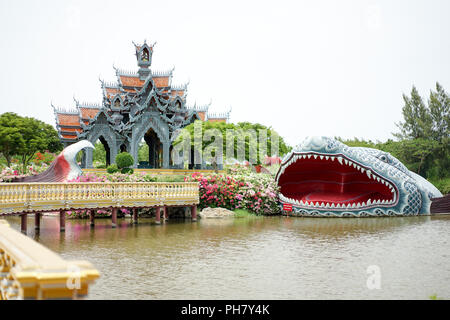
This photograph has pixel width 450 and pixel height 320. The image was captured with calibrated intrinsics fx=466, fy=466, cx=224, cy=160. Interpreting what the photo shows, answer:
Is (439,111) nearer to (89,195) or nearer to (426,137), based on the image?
(426,137)

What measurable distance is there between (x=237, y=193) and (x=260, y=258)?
10.6m

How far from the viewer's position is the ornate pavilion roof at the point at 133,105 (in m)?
31.9

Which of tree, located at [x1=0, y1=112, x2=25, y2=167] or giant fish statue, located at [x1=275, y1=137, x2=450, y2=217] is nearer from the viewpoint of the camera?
giant fish statue, located at [x1=275, y1=137, x2=450, y2=217]

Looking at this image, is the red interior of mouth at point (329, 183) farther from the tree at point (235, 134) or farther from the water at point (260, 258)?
the tree at point (235, 134)

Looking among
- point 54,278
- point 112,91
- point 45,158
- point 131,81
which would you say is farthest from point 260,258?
point 45,158

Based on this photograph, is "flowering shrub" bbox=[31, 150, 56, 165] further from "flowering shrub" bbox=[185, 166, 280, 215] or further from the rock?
the rock

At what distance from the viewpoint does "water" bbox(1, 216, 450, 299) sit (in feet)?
22.2

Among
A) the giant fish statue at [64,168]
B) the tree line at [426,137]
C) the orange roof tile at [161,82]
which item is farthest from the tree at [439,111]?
the giant fish statue at [64,168]

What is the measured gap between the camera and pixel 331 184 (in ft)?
65.6

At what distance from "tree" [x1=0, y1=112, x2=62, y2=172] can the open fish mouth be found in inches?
964

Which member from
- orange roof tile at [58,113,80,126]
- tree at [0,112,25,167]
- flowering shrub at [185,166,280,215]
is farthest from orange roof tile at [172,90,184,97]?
flowering shrub at [185,166,280,215]

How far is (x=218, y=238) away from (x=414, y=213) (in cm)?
1020

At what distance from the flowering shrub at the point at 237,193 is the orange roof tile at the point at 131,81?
17.1 metres
